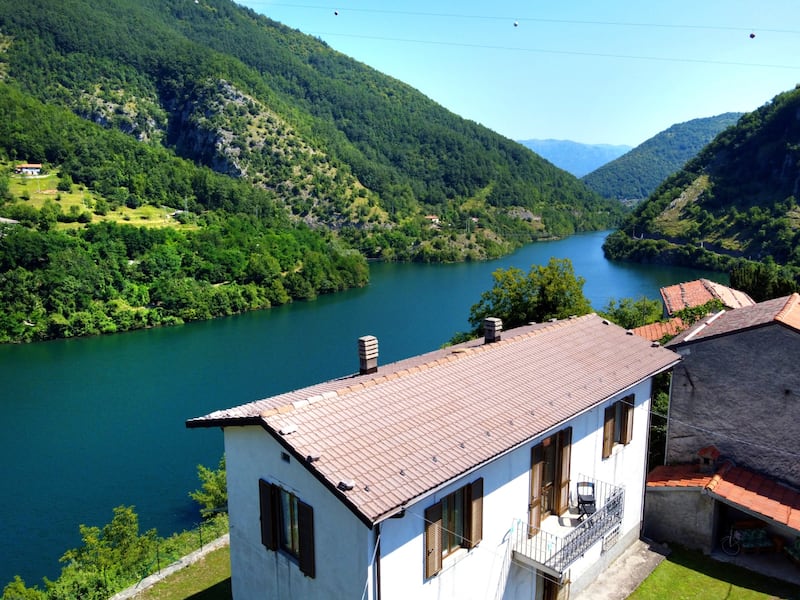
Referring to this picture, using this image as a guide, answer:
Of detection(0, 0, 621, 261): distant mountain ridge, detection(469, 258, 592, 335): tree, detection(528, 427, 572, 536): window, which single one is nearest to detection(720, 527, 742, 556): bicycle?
detection(528, 427, 572, 536): window

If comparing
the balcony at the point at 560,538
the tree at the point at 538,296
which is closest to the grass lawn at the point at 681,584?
the balcony at the point at 560,538

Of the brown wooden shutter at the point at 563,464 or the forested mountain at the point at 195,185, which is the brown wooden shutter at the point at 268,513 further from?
the forested mountain at the point at 195,185

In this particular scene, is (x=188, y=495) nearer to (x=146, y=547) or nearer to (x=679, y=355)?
(x=146, y=547)

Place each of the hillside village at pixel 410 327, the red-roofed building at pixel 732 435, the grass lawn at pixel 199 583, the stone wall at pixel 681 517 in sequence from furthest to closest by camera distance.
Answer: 1. the grass lawn at pixel 199 583
2. the stone wall at pixel 681 517
3. the red-roofed building at pixel 732 435
4. the hillside village at pixel 410 327

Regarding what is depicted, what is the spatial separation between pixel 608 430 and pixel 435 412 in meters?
4.95

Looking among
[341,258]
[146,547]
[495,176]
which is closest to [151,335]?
[341,258]

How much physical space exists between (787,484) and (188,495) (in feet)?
76.5

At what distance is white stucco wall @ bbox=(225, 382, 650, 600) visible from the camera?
855 cm

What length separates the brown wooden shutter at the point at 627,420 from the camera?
13844mm

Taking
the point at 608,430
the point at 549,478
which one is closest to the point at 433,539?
the point at 549,478

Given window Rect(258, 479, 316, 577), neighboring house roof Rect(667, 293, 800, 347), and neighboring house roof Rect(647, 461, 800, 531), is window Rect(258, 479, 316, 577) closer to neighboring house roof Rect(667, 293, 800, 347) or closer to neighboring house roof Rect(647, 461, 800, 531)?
neighboring house roof Rect(647, 461, 800, 531)

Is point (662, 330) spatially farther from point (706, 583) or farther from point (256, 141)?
point (256, 141)

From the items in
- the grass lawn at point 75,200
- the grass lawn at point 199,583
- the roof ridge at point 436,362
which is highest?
the grass lawn at point 75,200

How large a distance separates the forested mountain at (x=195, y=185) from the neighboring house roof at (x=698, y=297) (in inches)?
2029
